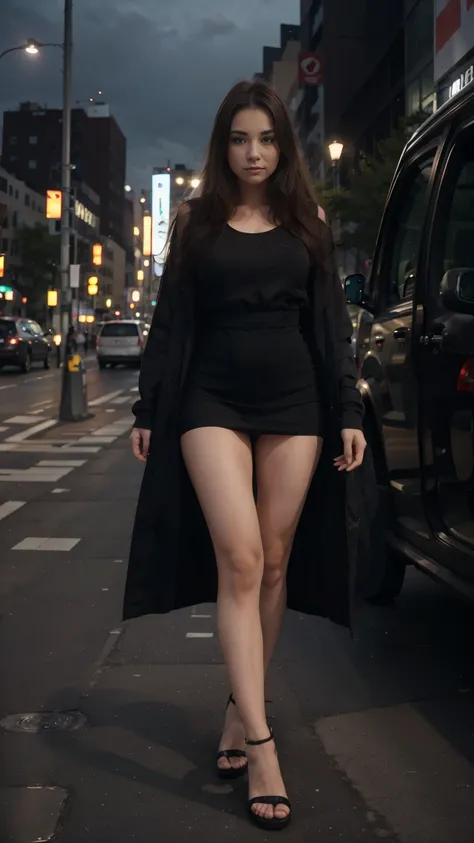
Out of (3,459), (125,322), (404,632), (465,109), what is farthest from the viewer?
(125,322)

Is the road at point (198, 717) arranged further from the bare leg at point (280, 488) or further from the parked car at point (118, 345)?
the parked car at point (118, 345)

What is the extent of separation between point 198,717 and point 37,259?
99.1m

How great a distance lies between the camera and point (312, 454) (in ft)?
→ 10.8

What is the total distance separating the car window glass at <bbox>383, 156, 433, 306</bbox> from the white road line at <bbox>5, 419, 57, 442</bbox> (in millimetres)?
10206

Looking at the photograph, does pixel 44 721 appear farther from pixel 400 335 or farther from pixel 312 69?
pixel 312 69

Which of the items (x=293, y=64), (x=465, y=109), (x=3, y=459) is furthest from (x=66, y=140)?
(x=293, y=64)

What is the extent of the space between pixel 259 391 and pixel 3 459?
9787mm

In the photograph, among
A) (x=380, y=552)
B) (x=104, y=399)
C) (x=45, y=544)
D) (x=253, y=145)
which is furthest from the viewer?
(x=104, y=399)

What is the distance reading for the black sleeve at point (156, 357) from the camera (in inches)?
131

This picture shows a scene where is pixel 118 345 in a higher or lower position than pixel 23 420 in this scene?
lower

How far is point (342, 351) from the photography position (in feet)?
10.9

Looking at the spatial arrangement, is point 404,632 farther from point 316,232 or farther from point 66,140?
point 66,140

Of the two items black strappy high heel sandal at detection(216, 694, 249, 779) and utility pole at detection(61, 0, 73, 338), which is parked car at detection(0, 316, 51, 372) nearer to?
utility pole at detection(61, 0, 73, 338)

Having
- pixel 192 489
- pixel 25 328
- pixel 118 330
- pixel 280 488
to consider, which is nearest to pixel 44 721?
pixel 192 489
